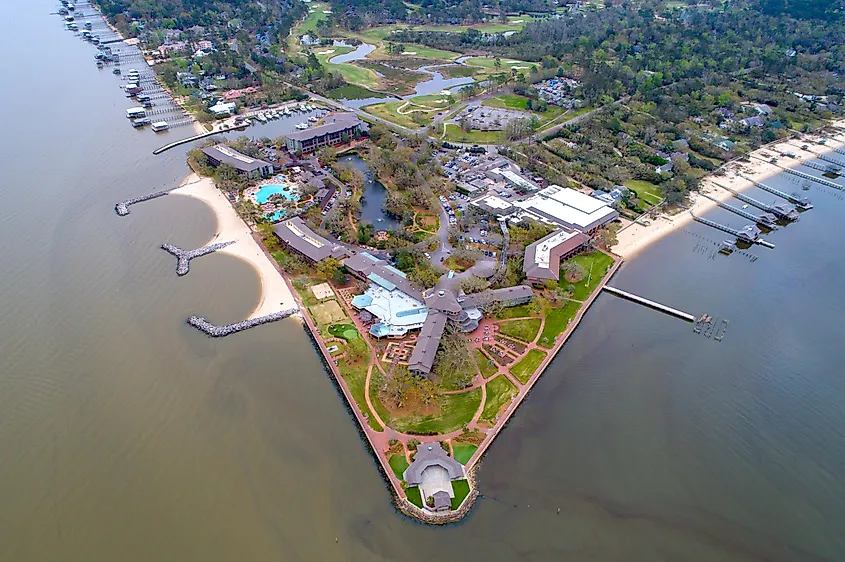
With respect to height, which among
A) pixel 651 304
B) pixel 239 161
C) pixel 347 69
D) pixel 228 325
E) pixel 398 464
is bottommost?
pixel 651 304

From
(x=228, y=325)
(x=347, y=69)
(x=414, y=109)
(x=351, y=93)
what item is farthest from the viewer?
(x=347, y=69)

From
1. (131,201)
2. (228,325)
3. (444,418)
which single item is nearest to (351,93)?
(131,201)

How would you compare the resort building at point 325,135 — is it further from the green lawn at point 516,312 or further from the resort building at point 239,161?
the green lawn at point 516,312

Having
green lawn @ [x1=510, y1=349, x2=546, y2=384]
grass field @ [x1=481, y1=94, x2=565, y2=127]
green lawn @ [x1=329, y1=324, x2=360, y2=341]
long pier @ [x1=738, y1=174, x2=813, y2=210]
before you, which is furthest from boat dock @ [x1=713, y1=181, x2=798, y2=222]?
green lawn @ [x1=329, y1=324, x2=360, y2=341]

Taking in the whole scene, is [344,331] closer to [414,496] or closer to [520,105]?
[414,496]

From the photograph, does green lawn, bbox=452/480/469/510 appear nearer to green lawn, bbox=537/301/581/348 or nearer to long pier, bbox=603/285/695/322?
green lawn, bbox=537/301/581/348
